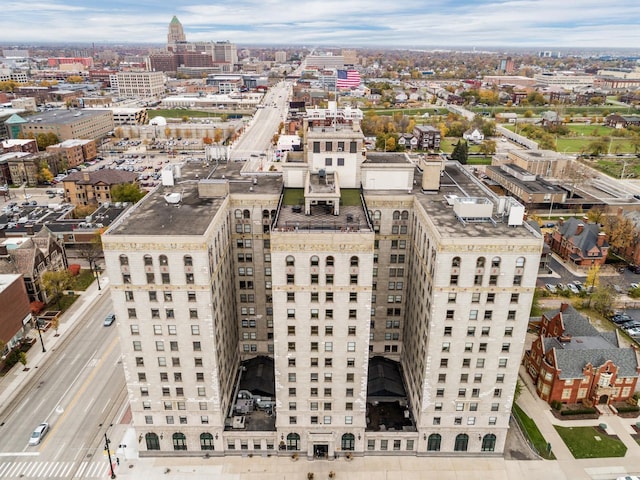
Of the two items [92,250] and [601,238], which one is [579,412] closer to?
[601,238]

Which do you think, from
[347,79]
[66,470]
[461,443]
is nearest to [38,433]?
[66,470]

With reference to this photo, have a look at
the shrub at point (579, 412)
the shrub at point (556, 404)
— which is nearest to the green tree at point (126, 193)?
the shrub at point (556, 404)

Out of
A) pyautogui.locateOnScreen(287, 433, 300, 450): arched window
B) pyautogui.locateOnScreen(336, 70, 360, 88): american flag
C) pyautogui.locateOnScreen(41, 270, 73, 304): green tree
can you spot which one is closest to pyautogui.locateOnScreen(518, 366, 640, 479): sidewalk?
pyautogui.locateOnScreen(287, 433, 300, 450): arched window

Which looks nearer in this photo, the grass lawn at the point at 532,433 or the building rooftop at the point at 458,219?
the building rooftop at the point at 458,219

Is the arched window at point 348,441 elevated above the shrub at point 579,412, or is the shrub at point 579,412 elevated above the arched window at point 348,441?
the arched window at point 348,441

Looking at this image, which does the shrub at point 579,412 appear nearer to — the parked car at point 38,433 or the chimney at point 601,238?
the chimney at point 601,238

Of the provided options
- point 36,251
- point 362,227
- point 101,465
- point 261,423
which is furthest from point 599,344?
point 36,251

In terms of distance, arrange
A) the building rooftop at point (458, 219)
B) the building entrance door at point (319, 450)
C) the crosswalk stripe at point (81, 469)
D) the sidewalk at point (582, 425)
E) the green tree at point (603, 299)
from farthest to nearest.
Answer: the green tree at point (603, 299)
the building entrance door at point (319, 450)
the sidewalk at point (582, 425)
the crosswalk stripe at point (81, 469)
the building rooftop at point (458, 219)
